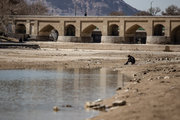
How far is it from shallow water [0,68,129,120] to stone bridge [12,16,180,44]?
31.4 meters

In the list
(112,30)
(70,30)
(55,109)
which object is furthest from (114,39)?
(55,109)

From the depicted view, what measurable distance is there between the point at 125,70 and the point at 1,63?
7.43 meters

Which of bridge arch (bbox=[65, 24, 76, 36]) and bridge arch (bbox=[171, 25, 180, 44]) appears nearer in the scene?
bridge arch (bbox=[171, 25, 180, 44])

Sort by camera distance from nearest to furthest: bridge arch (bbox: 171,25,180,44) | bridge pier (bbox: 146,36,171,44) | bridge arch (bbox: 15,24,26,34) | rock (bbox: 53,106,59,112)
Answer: rock (bbox: 53,106,59,112), bridge pier (bbox: 146,36,171,44), bridge arch (bbox: 171,25,180,44), bridge arch (bbox: 15,24,26,34)

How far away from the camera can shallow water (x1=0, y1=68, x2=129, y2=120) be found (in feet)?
38.4

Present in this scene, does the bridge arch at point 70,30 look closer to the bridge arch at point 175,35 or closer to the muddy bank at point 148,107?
the bridge arch at point 175,35

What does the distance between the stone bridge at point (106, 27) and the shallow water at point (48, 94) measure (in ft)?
103

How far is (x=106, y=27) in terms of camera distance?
56531 millimetres

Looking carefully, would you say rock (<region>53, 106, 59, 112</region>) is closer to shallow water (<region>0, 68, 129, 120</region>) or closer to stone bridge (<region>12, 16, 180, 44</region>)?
shallow water (<region>0, 68, 129, 120</region>)

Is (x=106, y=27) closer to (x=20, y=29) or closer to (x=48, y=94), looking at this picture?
(x=20, y=29)

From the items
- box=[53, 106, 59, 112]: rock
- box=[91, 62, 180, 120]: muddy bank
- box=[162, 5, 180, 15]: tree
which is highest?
box=[162, 5, 180, 15]: tree

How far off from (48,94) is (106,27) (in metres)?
41.6

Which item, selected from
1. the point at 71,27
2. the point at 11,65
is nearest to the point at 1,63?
the point at 11,65

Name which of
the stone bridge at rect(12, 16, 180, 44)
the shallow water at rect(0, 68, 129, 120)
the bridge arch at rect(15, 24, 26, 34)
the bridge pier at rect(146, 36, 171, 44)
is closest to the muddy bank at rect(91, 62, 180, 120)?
the shallow water at rect(0, 68, 129, 120)
